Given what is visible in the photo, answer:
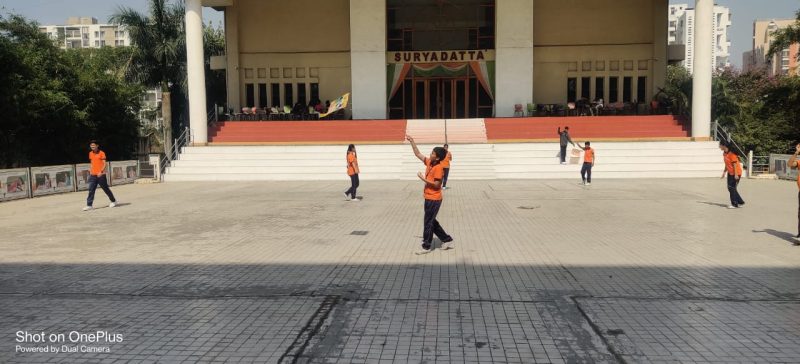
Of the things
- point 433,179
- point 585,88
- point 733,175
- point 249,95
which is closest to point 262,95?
point 249,95

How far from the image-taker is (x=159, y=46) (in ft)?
97.3

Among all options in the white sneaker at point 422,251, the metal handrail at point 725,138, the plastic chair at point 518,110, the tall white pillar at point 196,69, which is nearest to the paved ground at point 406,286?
the white sneaker at point 422,251

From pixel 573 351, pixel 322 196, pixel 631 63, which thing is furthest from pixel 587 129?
pixel 573 351

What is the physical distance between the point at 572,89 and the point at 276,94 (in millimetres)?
18755

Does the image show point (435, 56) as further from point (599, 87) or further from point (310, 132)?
point (599, 87)

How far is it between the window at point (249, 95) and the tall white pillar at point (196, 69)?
29.1ft

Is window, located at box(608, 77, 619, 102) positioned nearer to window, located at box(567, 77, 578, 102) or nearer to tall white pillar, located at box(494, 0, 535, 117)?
window, located at box(567, 77, 578, 102)

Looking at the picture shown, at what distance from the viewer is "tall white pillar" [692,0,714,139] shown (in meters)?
24.4

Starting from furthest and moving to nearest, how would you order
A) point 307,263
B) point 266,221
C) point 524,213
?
point 524,213
point 266,221
point 307,263

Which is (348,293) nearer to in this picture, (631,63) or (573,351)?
(573,351)

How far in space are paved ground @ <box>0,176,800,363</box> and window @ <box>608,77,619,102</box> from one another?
23.3 meters

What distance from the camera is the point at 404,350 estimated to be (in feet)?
14.1

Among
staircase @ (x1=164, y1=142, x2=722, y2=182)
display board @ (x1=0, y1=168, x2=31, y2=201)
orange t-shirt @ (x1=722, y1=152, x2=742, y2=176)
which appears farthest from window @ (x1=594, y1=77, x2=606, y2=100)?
display board @ (x1=0, y1=168, x2=31, y2=201)

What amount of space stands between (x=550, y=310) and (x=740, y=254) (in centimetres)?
416
